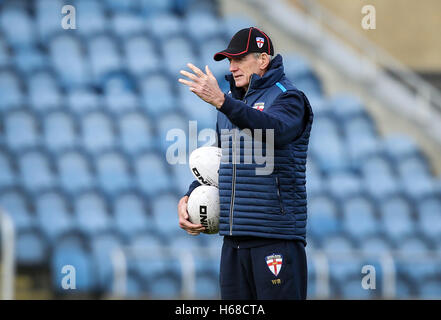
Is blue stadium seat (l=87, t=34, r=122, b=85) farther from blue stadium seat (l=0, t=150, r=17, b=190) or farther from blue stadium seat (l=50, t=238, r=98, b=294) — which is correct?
blue stadium seat (l=50, t=238, r=98, b=294)

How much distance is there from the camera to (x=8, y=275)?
5703 mm

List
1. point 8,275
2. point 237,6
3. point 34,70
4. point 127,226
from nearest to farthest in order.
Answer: point 8,275
point 127,226
point 34,70
point 237,6

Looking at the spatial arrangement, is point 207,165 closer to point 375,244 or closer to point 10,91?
point 375,244

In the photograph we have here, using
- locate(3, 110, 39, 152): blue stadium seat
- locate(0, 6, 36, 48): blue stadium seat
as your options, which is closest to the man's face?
locate(3, 110, 39, 152): blue stadium seat

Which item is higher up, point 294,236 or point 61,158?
point 61,158

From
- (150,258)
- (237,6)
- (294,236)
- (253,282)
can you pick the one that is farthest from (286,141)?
(237,6)

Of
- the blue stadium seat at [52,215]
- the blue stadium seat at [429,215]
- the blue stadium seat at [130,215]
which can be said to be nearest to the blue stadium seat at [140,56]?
the blue stadium seat at [130,215]

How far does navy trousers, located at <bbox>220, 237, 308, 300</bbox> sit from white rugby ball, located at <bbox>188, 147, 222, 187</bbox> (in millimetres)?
356

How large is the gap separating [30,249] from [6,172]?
878mm

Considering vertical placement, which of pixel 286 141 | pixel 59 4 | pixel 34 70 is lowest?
pixel 286 141

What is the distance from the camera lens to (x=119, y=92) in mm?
8602

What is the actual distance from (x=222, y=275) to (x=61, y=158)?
453 cm

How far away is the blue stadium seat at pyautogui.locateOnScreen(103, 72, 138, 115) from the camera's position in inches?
329
